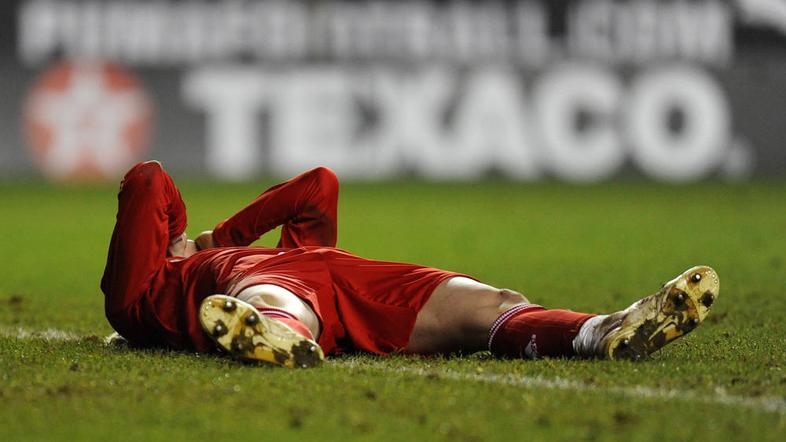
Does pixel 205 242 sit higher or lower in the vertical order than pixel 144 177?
lower

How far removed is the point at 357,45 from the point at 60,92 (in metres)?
4.26

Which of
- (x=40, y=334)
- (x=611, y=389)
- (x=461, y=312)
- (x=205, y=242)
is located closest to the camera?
(x=611, y=389)

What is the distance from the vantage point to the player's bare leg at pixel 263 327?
399 cm

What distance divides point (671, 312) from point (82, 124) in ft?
50.8

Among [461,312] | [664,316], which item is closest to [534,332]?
[461,312]

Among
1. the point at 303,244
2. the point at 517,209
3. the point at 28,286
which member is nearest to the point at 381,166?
the point at 517,209

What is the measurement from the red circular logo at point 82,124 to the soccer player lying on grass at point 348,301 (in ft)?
46.7

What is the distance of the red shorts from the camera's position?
179 inches

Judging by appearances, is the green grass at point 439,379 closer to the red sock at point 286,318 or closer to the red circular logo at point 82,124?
the red sock at point 286,318

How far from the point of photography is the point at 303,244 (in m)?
4.98

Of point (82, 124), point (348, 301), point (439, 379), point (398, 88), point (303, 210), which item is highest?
point (303, 210)

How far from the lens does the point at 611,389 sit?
12.8 ft

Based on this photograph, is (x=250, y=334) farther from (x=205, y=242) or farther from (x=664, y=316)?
(x=664, y=316)

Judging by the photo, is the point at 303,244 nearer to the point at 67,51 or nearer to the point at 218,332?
the point at 218,332
